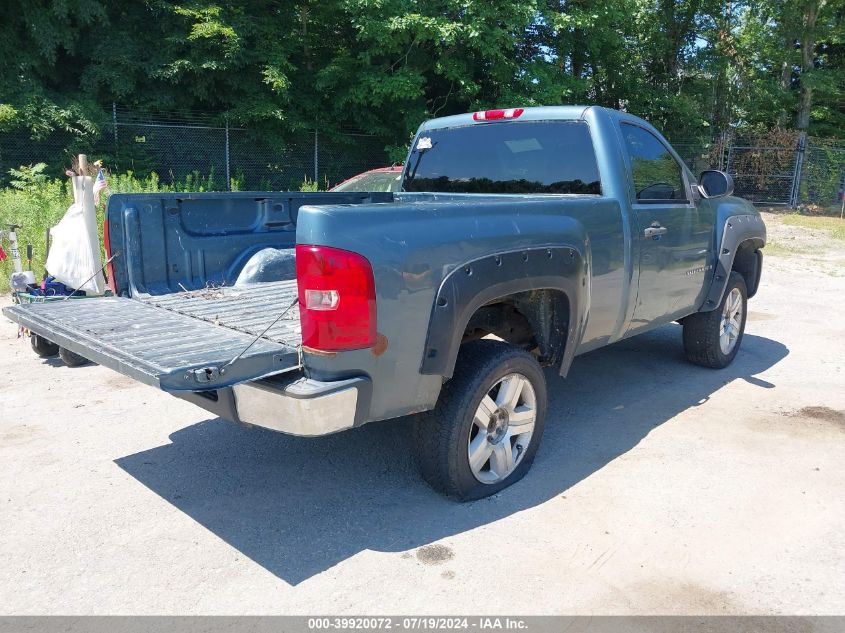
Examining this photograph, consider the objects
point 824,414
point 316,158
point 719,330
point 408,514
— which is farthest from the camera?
point 316,158

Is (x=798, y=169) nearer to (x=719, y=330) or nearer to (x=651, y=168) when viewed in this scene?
(x=719, y=330)

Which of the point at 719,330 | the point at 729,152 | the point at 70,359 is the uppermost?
the point at 729,152

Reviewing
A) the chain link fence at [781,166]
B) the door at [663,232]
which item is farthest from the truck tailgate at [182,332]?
the chain link fence at [781,166]

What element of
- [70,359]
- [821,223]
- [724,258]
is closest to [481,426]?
[724,258]

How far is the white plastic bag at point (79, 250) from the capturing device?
4461 mm

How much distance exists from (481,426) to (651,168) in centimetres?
242

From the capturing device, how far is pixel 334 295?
278cm

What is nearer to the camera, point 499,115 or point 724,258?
point 499,115

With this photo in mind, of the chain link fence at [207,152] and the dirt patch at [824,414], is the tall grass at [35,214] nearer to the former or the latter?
the chain link fence at [207,152]

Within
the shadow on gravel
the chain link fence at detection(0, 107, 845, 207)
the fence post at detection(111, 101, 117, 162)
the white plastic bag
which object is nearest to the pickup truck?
the shadow on gravel

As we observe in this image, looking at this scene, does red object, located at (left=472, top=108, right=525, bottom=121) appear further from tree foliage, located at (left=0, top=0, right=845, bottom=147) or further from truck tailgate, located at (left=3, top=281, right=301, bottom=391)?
tree foliage, located at (left=0, top=0, right=845, bottom=147)

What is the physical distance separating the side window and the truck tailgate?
96.0 inches

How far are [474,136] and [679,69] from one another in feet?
78.6

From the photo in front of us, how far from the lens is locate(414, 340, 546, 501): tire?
334cm
